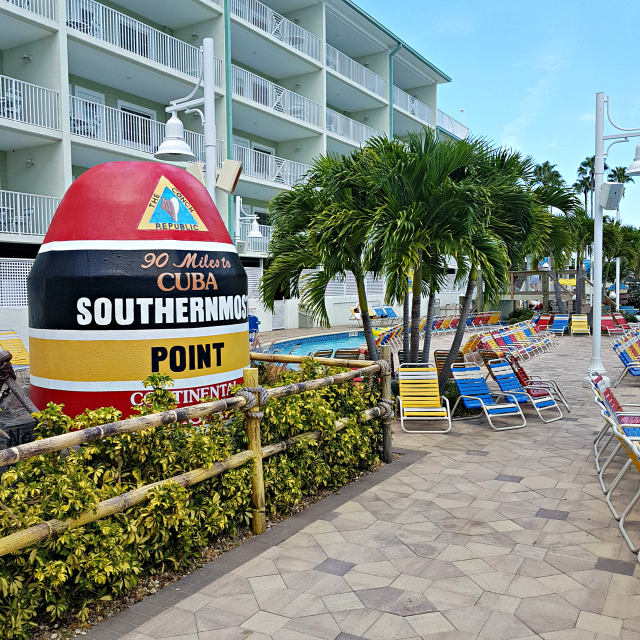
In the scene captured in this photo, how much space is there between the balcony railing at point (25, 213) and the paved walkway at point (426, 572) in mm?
12849

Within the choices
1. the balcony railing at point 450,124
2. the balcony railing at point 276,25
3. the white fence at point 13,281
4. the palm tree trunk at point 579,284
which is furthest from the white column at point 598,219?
the balcony railing at point 450,124

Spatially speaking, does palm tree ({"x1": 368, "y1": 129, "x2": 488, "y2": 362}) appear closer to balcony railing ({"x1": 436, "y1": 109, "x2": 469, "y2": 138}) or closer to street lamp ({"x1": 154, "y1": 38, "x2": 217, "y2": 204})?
street lamp ({"x1": 154, "y1": 38, "x2": 217, "y2": 204})

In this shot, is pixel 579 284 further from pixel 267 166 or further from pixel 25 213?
pixel 25 213

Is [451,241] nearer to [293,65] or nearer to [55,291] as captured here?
[55,291]

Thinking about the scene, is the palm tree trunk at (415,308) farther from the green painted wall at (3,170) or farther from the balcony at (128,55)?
the green painted wall at (3,170)

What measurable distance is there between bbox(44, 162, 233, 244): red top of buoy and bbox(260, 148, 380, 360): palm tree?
274cm

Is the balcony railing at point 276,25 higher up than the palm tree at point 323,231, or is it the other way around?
the balcony railing at point 276,25

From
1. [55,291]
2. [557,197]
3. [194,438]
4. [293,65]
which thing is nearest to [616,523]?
[194,438]

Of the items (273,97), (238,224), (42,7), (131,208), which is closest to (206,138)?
(131,208)

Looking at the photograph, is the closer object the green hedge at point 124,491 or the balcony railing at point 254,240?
the green hedge at point 124,491

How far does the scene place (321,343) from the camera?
68.7 ft

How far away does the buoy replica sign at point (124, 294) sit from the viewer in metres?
4.64

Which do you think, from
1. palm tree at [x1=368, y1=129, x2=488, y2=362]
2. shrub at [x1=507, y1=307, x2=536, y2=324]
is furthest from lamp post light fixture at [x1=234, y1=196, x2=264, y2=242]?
shrub at [x1=507, y1=307, x2=536, y2=324]

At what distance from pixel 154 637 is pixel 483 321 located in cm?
2399
